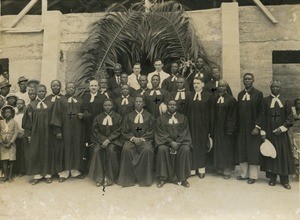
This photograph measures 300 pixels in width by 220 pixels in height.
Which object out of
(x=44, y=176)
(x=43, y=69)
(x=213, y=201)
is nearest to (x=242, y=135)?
(x=213, y=201)

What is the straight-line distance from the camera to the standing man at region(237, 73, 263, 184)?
21.1ft

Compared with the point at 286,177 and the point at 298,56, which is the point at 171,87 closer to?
the point at 286,177

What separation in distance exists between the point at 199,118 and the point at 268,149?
129 centimetres

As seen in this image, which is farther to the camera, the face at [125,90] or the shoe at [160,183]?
the face at [125,90]

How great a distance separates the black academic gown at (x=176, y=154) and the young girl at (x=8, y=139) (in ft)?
8.35

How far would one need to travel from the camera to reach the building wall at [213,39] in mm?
8156

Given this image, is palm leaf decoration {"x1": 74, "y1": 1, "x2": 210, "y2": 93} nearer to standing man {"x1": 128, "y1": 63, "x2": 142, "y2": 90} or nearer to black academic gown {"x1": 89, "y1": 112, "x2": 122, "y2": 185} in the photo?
standing man {"x1": 128, "y1": 63, "x2": 142, "y2": 90}

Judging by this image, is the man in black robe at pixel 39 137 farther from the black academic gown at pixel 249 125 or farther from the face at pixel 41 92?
the black academic gown at pixel 249 125

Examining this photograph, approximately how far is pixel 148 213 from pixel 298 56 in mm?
5840

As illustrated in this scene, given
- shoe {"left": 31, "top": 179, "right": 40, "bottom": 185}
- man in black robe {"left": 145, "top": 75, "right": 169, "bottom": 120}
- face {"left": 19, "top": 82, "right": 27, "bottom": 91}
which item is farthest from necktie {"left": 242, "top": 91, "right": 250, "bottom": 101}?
face {"left": 19, "top": 82, "right": 27, "bottom": 91}

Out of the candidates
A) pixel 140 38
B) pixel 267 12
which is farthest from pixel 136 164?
pixel 267 12

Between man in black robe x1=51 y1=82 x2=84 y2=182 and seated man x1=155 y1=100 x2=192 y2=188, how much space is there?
1.38m

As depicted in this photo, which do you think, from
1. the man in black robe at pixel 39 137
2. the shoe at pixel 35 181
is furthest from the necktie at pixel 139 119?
the shoe at pixel 35 181

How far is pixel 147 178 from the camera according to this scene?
6281mm
